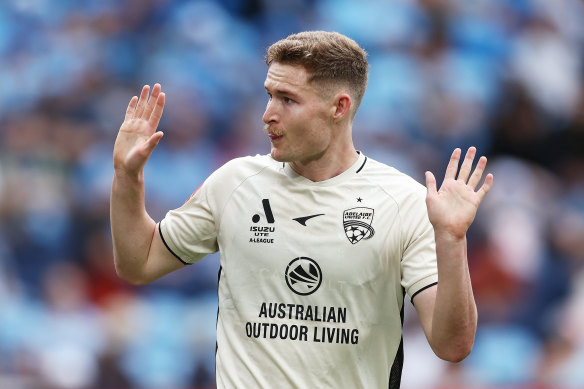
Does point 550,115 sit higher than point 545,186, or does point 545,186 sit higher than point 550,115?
point 550,115

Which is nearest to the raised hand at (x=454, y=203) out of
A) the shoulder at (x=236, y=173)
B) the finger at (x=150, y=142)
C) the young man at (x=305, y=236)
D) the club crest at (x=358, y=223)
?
the young man at (x=305, y=236)

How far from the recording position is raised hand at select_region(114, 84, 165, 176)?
4961 millimetres

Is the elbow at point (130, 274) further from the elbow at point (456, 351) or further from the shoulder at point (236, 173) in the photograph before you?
the elbow at point (456, 351)

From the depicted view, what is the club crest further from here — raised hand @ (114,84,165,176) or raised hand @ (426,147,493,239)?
raised hand @ (114,84,165,176)

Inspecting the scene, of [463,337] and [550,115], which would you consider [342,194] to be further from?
[550,115]

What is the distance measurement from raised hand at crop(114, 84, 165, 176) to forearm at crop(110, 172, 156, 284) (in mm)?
68

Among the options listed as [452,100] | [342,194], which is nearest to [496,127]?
[452,100]

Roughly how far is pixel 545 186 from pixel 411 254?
708cm

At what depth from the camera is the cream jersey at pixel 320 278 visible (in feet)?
15.9

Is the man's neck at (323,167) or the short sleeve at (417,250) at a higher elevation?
the man's neck at (323,167)

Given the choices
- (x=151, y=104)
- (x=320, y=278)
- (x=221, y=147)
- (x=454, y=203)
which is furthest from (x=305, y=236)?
(x=221, y=147)

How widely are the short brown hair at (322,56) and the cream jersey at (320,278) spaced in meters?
0.50

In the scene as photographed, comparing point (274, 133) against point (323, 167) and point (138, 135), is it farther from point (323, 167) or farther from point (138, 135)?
point (138, 135)

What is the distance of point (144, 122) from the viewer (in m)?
5.09
